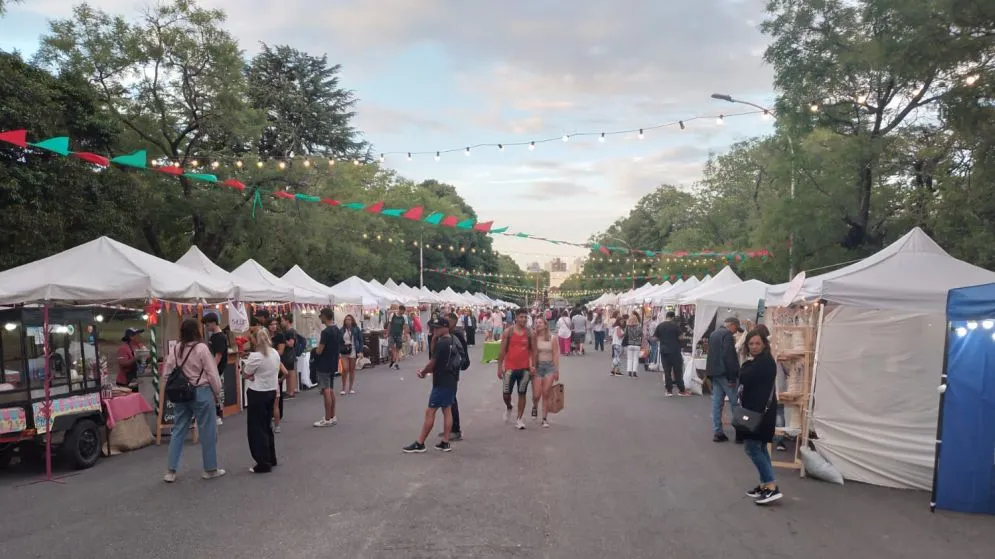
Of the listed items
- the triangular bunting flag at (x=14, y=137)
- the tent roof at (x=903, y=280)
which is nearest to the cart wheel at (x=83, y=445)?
the triangular bunting flag at (x=14, y=137)

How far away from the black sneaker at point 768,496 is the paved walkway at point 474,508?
0.26 ft

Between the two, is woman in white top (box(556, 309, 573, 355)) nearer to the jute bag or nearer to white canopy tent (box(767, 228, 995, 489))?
the jute bag

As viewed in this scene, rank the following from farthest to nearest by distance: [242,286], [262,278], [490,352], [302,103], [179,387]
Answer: [302,103] < [490,352] < [262,278] < [242,286] < [179,387]

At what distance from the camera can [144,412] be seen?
9727 millimetres

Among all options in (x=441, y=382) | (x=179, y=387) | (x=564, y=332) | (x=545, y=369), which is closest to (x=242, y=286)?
(x=545, y=369)

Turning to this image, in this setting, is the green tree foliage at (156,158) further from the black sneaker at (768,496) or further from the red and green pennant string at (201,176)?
the black sneaker at (768,496)

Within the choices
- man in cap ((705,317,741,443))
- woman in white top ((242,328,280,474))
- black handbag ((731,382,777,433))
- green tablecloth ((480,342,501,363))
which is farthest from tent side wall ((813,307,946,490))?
green tablecloth ((480,342,501,363))

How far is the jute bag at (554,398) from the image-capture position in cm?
1065

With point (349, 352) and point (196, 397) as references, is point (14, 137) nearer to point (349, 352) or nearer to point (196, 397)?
point (196, 397)

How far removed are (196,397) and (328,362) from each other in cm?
327

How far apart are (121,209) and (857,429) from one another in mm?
19432

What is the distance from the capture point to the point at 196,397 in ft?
24.2

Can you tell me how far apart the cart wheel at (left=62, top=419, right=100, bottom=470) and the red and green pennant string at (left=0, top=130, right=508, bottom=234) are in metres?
3.96

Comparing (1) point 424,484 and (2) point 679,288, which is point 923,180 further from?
(1) point 424,484
